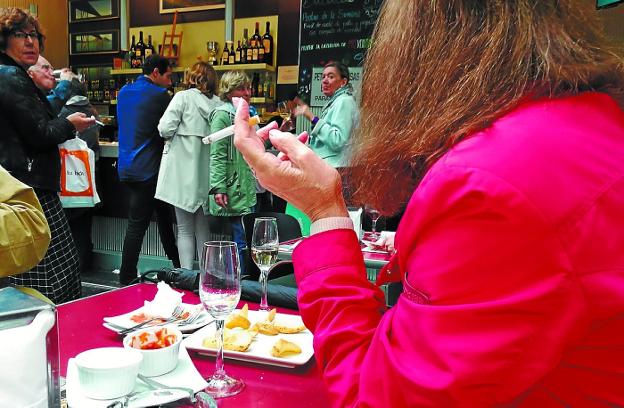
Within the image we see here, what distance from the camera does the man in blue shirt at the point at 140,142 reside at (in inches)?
155

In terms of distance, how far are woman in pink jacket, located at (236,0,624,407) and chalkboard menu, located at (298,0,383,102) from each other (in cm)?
454

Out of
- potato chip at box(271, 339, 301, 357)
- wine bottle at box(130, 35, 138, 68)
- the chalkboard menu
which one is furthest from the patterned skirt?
wine bottle at box(130, 35, 138, 68)

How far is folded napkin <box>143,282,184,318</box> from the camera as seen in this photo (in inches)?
50.1

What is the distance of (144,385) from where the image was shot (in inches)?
36.5

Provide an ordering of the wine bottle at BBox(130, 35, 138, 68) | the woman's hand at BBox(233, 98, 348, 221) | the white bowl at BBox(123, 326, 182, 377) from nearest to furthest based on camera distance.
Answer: the woman's hand at BBox(233, 98, 348, 221)
the white bowl at BBox(123, 326, 182, 377)
the wine bottle at BBox(130, 35, 138, 68)

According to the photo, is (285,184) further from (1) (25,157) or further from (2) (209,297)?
(1) (25,157)

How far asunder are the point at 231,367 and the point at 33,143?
1.74 metres

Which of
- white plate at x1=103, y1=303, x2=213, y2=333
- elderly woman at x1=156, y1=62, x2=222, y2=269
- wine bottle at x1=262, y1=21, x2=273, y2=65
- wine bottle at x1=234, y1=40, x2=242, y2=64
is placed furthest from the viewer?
wine bottle at x1=234, y1=40, x2=242, y2=64

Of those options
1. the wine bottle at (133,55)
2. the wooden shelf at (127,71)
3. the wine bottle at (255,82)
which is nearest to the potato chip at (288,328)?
the wine bottle at (255,82)

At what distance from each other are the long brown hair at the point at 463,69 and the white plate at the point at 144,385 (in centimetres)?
50

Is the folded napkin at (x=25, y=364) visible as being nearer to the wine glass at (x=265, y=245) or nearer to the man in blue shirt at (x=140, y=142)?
the wine glass at (x=265, y=245)

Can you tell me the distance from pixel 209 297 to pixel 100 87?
6866 millimetres

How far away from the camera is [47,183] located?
2287 millimetres

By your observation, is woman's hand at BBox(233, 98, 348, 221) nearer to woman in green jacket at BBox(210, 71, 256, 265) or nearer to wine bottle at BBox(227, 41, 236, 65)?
woman in green jacket at BBox(210, 71, 256, 265)
